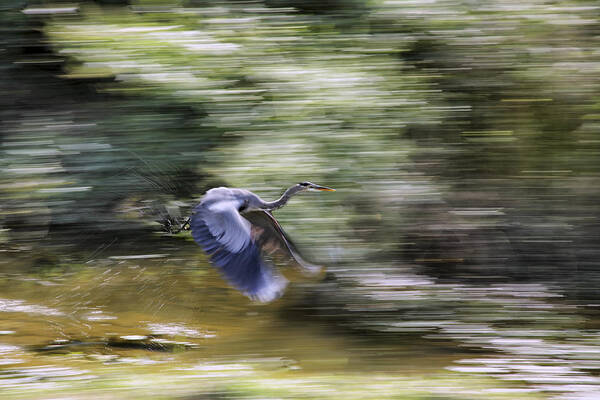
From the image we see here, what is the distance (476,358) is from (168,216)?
82.8 inches

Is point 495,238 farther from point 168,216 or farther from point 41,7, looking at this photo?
Result: point 41,7

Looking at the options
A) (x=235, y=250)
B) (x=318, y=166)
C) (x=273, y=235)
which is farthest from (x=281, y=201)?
(x=318, y=166)

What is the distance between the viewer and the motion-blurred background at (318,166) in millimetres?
4105

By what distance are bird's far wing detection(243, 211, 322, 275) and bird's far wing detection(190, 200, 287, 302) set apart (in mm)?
50

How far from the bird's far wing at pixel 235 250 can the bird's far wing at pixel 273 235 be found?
0.17 feet

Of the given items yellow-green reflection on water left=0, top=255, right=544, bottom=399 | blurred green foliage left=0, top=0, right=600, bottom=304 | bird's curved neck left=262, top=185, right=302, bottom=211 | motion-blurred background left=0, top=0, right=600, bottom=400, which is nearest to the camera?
yellow-green reflection on water left=0, top=255, right=544, bottom=399

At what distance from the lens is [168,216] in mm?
4523

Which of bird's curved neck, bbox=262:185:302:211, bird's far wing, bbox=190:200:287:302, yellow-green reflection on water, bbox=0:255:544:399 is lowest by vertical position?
yellow-green reflection on water, bbox=0:255:544:399

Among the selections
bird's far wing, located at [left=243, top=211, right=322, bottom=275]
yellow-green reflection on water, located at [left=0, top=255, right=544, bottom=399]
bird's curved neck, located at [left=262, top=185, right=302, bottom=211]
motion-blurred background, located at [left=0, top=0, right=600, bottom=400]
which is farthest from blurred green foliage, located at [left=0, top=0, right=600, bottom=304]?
bird's far wing, located at [left=243, top=211, right=322, bottom=275]

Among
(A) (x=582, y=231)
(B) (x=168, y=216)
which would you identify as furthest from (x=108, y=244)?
(A) (x=582, y=231)

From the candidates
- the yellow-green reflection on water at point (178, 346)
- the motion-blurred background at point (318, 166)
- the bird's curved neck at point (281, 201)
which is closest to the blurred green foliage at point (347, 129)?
the motion-blurred background at point (318, 166)

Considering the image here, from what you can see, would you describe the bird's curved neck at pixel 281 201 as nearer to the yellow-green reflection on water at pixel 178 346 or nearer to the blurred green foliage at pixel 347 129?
the blurred green foliage at pixel 347 129

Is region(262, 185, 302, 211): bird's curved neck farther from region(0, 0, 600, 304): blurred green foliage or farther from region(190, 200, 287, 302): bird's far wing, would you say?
region(0, 0, 600, 304): blurred green foliage

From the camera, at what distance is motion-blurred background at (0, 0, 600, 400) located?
411 centimetres
